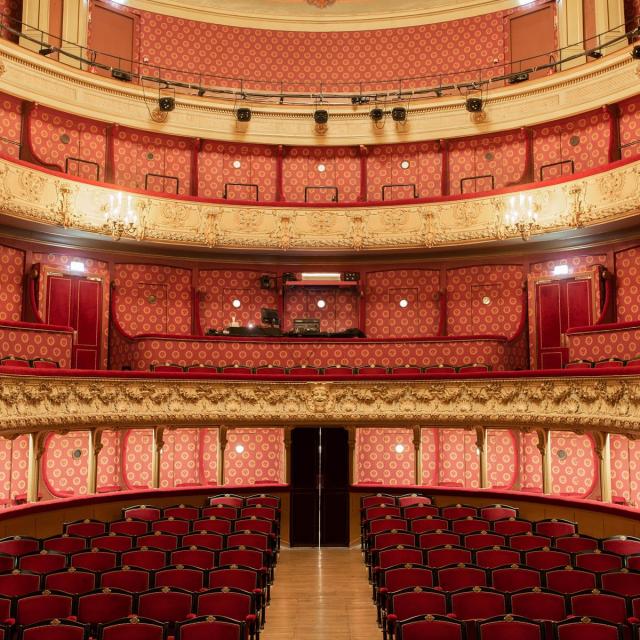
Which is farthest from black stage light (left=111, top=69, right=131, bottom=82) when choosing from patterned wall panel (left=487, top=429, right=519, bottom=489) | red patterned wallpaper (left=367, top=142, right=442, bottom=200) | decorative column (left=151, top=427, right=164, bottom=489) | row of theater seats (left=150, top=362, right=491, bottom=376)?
patterned wall panel (left=487, top=429, right=519, bottom=489)

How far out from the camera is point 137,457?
13086 millimetres

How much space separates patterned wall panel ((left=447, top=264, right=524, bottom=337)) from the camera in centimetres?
1483

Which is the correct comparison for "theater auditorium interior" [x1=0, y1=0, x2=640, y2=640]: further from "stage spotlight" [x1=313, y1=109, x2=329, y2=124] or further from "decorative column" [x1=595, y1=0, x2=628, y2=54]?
"stage spotlight" [x1=313, y1=109, x2=329, y2=124]

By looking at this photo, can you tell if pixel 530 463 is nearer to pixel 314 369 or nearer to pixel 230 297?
pixel 314 369

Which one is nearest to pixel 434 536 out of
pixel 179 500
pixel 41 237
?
pixel 179 500

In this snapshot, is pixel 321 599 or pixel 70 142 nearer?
pixel 321 599

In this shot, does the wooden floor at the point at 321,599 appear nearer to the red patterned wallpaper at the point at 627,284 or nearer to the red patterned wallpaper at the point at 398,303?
the red patterned wallpaper at the point at 398,303

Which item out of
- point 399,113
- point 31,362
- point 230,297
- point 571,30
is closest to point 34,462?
point 31,362

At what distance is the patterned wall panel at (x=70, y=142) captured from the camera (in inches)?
557

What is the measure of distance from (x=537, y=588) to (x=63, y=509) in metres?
7.01

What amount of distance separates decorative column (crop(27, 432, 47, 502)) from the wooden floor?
11.7ft

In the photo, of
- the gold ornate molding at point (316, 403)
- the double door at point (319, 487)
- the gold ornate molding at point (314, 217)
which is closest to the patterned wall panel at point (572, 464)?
the gold ornate molding at point (316, 403)

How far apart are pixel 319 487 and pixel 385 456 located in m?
1.71

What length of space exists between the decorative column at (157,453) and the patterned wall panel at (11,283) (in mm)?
3562
